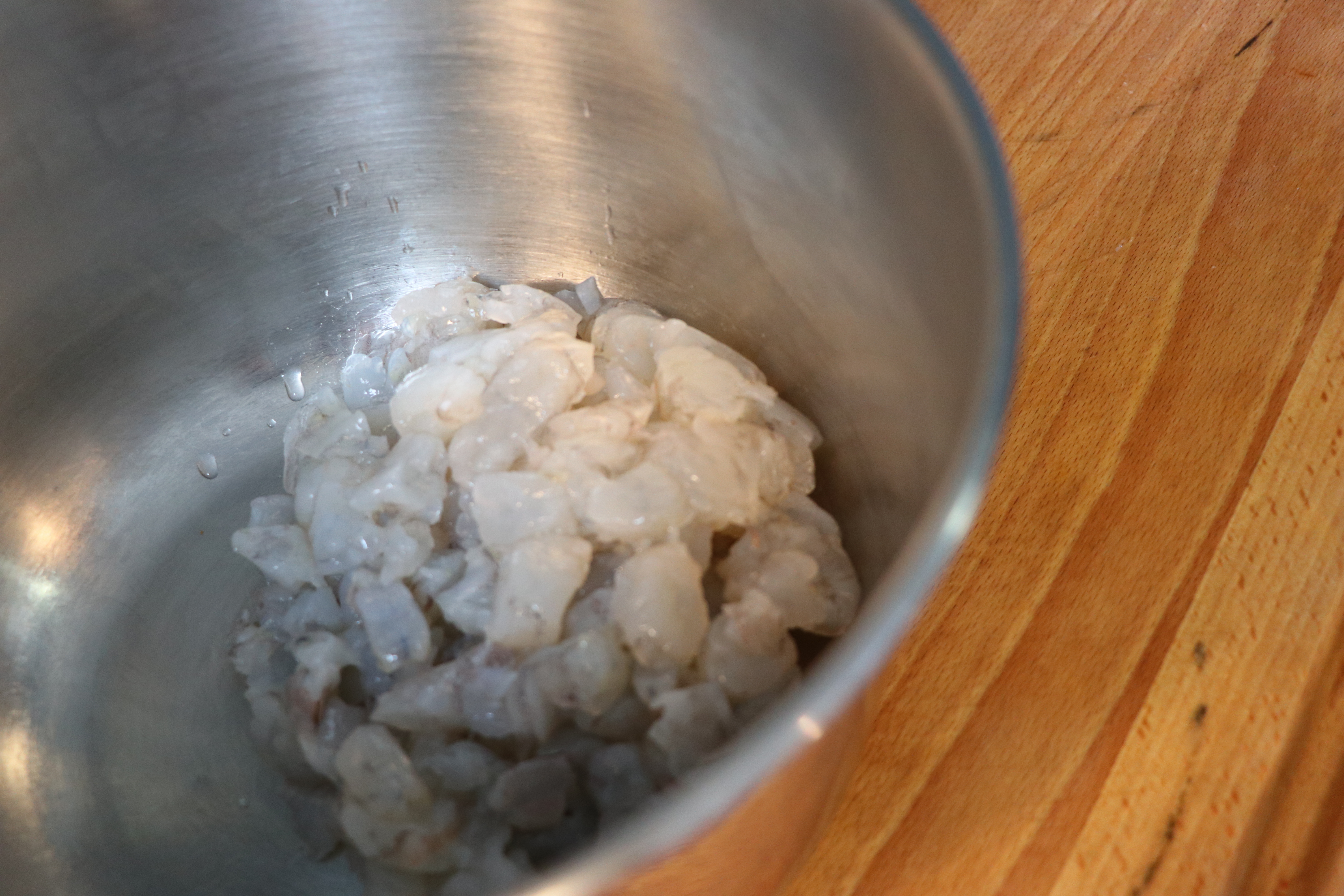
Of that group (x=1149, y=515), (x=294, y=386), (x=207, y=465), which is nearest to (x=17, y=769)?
(x=207, y=465)

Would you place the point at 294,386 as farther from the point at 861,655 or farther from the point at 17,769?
the point at 861,655

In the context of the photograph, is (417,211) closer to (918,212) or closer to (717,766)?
(918,212)

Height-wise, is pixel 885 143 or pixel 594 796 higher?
pixel 885 143

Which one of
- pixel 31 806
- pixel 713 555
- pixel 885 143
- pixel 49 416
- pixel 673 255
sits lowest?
pixel 31 806

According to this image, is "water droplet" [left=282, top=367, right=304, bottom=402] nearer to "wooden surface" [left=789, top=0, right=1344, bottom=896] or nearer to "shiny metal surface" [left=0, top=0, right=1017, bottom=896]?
"shiny metal surface" [left=0, top=0, right=1017, bottom=896]

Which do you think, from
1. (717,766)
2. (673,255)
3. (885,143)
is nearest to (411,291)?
(673,255)

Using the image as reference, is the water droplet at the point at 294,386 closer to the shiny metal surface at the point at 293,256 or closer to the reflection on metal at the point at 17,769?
the shiny metal surface at the point at 293,256
